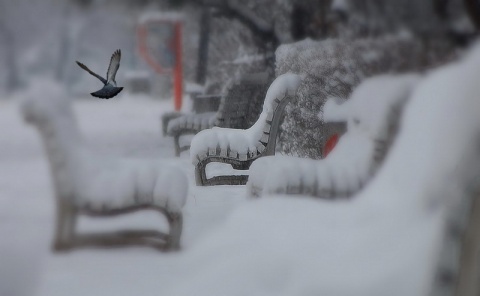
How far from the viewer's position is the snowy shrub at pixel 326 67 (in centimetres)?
100

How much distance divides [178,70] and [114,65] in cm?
14

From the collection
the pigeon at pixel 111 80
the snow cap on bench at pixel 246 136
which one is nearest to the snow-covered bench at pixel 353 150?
the snow cap on bench at pixel 246 136

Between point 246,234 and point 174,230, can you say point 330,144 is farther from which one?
point 174,230

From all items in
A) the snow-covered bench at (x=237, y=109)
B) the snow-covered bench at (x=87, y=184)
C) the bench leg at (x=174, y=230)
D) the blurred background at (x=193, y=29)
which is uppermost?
the blurred background at (x=193, y=29)

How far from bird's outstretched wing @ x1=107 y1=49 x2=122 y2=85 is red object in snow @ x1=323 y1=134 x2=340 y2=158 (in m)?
0.51

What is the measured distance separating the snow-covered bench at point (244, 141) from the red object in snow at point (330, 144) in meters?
0.14

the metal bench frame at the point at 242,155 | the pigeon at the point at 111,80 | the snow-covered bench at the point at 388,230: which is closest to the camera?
the snow-covered bench at the point at 388,230

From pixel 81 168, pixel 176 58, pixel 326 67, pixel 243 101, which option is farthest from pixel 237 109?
pixel 81 168

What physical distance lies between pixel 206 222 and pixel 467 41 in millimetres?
625

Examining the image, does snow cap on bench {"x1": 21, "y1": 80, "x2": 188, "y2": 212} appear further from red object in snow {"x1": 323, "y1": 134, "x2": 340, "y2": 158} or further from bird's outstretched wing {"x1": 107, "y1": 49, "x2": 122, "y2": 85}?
red object in snow {"x1": 323, "y1": 134, "x2": 340, "y2": 158}

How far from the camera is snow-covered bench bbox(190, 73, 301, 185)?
142 centimetres

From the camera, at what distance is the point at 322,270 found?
106 cm

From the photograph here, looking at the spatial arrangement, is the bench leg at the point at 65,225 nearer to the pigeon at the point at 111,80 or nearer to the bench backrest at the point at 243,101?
the pigeon at the point at 111,80

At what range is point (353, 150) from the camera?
116 cm
